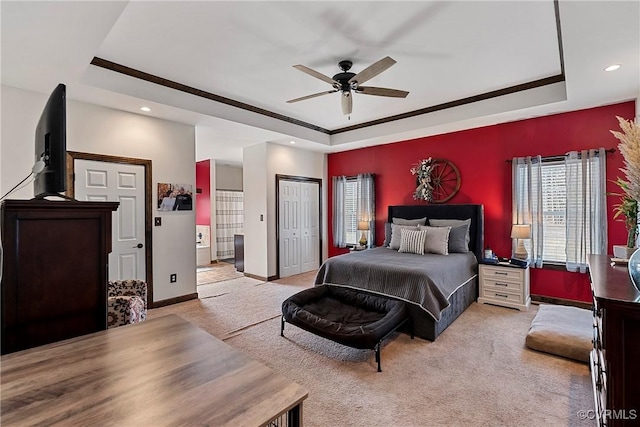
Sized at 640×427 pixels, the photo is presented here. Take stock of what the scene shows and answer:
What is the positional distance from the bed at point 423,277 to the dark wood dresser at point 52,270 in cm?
254

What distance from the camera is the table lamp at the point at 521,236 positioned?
399 centimetres

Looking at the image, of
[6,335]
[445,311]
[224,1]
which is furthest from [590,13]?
[6,335]

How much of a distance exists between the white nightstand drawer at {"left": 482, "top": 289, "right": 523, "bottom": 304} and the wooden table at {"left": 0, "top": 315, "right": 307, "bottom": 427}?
4.00 metres

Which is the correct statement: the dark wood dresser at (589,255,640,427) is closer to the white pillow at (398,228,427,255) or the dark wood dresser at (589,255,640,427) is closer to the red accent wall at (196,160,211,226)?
the white pillow at (398,228,427,255)

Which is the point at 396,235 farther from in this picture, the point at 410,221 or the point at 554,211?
the point at 554,211

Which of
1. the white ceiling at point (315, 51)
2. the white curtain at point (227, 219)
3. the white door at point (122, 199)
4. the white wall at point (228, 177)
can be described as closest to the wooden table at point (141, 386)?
the white ceiling at point (315, 51)

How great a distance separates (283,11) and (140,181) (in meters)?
2.93

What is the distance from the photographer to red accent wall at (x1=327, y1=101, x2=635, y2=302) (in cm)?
371

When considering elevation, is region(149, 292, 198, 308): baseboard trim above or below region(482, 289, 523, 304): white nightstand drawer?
below

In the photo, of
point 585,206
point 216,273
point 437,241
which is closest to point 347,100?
point 437,241

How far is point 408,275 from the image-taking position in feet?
10.2

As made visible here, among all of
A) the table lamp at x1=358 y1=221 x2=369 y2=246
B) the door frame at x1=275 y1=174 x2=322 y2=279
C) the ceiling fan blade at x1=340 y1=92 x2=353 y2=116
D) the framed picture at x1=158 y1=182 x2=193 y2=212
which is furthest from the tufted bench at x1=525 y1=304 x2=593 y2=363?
the framed picture at x1=158 y1=182 x2=193 y2=212

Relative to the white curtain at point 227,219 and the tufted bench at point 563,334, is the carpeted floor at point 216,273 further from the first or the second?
the tufted bench at point 563,334

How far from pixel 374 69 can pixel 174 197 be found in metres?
3.23
